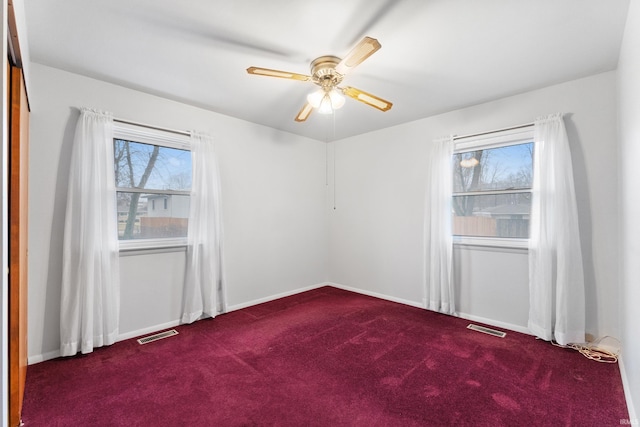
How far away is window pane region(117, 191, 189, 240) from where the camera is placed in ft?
10.1

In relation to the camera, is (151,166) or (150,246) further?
(151,166)

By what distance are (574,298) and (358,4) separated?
9.93 feet

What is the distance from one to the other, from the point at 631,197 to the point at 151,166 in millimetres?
4046

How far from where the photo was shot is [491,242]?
3348mm

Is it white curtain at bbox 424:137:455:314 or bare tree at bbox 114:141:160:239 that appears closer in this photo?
bare tree at bbox 114:141:160:239

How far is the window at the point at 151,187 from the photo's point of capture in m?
3.06

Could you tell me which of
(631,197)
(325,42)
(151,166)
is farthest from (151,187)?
(631,197)

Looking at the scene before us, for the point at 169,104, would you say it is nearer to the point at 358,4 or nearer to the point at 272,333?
the point at 358,4

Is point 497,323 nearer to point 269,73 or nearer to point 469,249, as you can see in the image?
point 469,249

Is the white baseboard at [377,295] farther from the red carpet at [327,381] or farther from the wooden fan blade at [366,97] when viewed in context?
the wooden fan blade at [366,97]

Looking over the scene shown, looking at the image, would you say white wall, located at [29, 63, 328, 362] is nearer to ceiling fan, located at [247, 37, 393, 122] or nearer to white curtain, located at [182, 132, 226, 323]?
white curtain, located at [182, 132, 226, 323]

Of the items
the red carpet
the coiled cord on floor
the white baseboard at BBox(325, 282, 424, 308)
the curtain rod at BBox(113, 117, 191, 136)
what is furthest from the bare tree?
the coiled cord on floor

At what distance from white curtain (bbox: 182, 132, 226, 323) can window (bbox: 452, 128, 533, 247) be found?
2838 mm

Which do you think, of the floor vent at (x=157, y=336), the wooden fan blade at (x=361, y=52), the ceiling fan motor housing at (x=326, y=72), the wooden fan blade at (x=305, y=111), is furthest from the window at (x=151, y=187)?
the wooden fan blade at (x=361, y=52)
